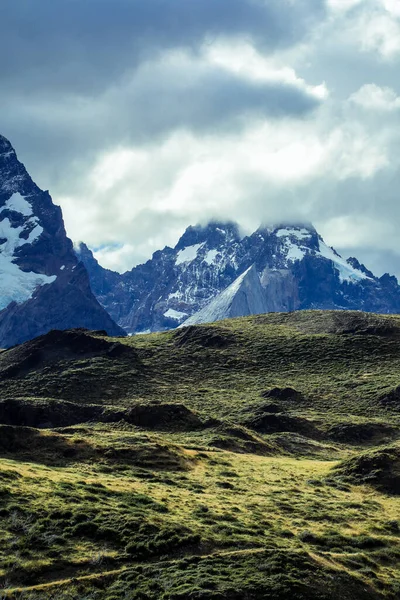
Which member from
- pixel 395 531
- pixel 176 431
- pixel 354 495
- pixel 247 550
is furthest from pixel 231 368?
pixel 247 550

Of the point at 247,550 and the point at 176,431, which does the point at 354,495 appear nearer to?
the point at 247,550

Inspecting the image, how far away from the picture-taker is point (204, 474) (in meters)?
69.4

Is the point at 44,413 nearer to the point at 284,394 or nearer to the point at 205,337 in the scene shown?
the point at 284,394

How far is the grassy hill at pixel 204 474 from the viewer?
42.6m

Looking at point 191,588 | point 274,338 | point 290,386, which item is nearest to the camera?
point 191,588

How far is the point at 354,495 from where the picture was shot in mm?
66438

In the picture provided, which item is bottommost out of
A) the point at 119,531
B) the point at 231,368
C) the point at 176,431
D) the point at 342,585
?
the point at 342,585

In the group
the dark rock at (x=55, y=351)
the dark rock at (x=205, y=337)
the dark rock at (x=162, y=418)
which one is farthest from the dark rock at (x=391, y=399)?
the dark rock at (x=55, y=351)

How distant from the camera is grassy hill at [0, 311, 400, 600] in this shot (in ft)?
140

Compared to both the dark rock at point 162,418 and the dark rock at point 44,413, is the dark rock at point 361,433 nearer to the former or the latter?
the dark rock at point 162,418

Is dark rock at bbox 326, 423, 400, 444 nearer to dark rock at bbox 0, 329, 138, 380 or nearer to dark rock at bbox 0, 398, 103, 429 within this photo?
dark rock at bbox 0, 398, 103, 429

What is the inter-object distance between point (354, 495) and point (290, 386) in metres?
62.7

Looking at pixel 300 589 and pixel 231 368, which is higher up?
pixel 231 368

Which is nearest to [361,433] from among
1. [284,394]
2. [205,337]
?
[284,394]
